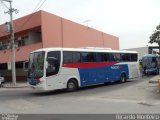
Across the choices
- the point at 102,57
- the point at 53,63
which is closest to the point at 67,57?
the point at 53,63

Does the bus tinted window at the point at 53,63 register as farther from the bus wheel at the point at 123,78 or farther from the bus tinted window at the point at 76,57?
the bus wheel at the point at 123,78

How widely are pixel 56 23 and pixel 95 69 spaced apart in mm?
13050

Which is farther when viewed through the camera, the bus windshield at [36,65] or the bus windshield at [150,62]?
the bus windshield at [150,62]

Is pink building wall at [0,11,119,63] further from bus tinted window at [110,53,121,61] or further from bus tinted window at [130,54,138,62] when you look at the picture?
bus tinted window at [110,53,121,61]

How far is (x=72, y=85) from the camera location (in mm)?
21828

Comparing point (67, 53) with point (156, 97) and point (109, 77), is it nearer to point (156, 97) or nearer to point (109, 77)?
point (109, 77)

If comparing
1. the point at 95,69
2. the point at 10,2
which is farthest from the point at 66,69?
the point at 10,2

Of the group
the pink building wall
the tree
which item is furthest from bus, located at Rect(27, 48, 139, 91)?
the tree

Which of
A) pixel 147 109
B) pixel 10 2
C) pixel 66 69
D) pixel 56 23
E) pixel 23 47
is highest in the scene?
pixel 10 2

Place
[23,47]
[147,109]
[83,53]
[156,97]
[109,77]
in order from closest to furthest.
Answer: [147,109], [156,97], [83,53], [109,77], [23,47]

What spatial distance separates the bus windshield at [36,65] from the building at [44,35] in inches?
451

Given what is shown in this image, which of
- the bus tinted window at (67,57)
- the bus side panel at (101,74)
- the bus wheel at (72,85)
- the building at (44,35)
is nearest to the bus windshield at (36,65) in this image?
the bus tinted window at (67,57)

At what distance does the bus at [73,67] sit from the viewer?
20.1 m

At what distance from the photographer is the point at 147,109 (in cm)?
1244
